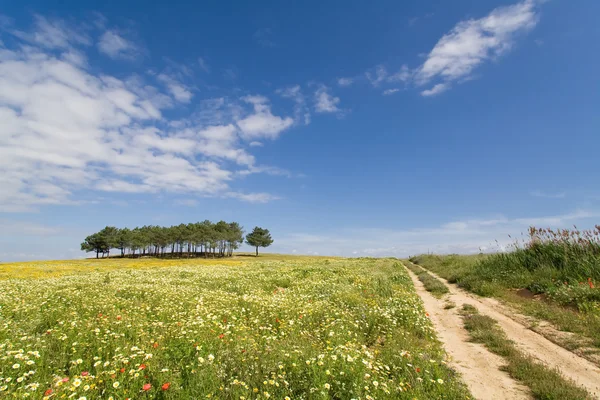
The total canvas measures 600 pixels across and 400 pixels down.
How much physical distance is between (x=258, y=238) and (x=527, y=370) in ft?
395

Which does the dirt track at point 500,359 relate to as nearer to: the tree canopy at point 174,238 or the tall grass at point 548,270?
the tall grass at point 548,270

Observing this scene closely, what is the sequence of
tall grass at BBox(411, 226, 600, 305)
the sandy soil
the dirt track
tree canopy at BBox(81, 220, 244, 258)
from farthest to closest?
tree canopy at BBox(81, 220, 244, 258)
tall grass at BBox(411, 226, 600, 305)
the dirt track
the sandy soil

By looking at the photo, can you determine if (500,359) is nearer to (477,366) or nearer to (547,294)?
(477,366)

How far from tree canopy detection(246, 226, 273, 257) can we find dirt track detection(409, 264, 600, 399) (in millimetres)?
114529

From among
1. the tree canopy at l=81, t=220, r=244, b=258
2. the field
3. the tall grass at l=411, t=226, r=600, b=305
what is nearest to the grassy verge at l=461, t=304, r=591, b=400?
the field

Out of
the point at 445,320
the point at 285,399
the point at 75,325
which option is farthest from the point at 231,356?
the point at 445,320

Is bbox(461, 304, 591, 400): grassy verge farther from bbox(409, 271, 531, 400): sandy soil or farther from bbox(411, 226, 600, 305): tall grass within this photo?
bbox(411, 226, 600, 305): tall grass

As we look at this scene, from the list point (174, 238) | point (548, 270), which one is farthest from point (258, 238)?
point (548, 270)

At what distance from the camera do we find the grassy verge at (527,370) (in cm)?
606

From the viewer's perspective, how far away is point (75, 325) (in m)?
8.52

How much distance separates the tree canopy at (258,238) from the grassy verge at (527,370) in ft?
383

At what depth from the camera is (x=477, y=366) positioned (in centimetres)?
776

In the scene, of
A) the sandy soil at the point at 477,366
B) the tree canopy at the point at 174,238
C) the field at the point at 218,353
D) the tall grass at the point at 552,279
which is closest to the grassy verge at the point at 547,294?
the tall grass at the point at 552,279

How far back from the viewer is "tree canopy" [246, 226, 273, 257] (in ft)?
408
